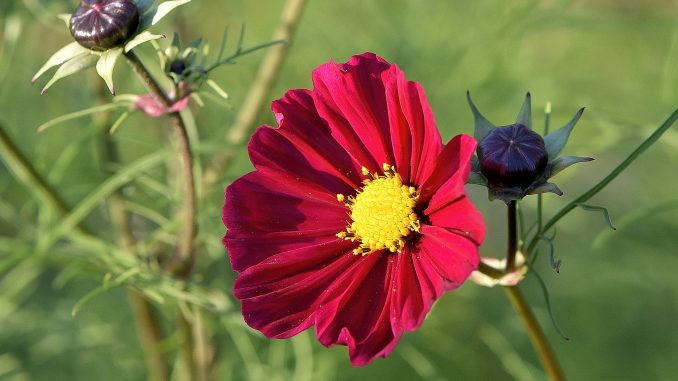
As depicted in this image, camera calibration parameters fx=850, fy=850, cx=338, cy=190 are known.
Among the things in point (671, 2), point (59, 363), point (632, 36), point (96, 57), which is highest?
point (96, 57)

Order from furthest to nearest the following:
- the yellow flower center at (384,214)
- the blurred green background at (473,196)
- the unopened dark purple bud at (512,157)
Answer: the blurred green background at (473,196) < the yellow flower center at (384,214) < the unopened dark purple bud at (512,157)

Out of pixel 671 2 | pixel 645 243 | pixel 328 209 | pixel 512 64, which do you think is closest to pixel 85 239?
pixel 328 209

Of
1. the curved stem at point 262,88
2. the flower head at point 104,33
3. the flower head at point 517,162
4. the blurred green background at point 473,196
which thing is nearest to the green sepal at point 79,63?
the flower head at point 104,33

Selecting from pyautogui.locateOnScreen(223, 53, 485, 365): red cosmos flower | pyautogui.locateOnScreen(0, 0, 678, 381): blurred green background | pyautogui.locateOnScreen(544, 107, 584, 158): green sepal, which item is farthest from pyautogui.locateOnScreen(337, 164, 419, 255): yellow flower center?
pyautogui.locateOnScreen(0, 0, 678, 381): blurred green background

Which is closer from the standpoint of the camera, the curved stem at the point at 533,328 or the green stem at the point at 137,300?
the curved stem at the point at 533,328

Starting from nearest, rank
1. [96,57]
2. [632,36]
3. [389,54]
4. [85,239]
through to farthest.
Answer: [96,57], [85,239], [389,54], [632,36]

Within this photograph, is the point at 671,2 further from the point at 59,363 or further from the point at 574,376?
the point at 59,363

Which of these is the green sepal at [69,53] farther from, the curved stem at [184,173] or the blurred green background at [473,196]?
the blurred green background at [473,196]

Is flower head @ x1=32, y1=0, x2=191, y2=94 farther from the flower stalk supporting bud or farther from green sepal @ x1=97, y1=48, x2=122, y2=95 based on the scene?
the flower stalk supporting bud

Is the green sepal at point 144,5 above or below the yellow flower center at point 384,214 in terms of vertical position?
above
